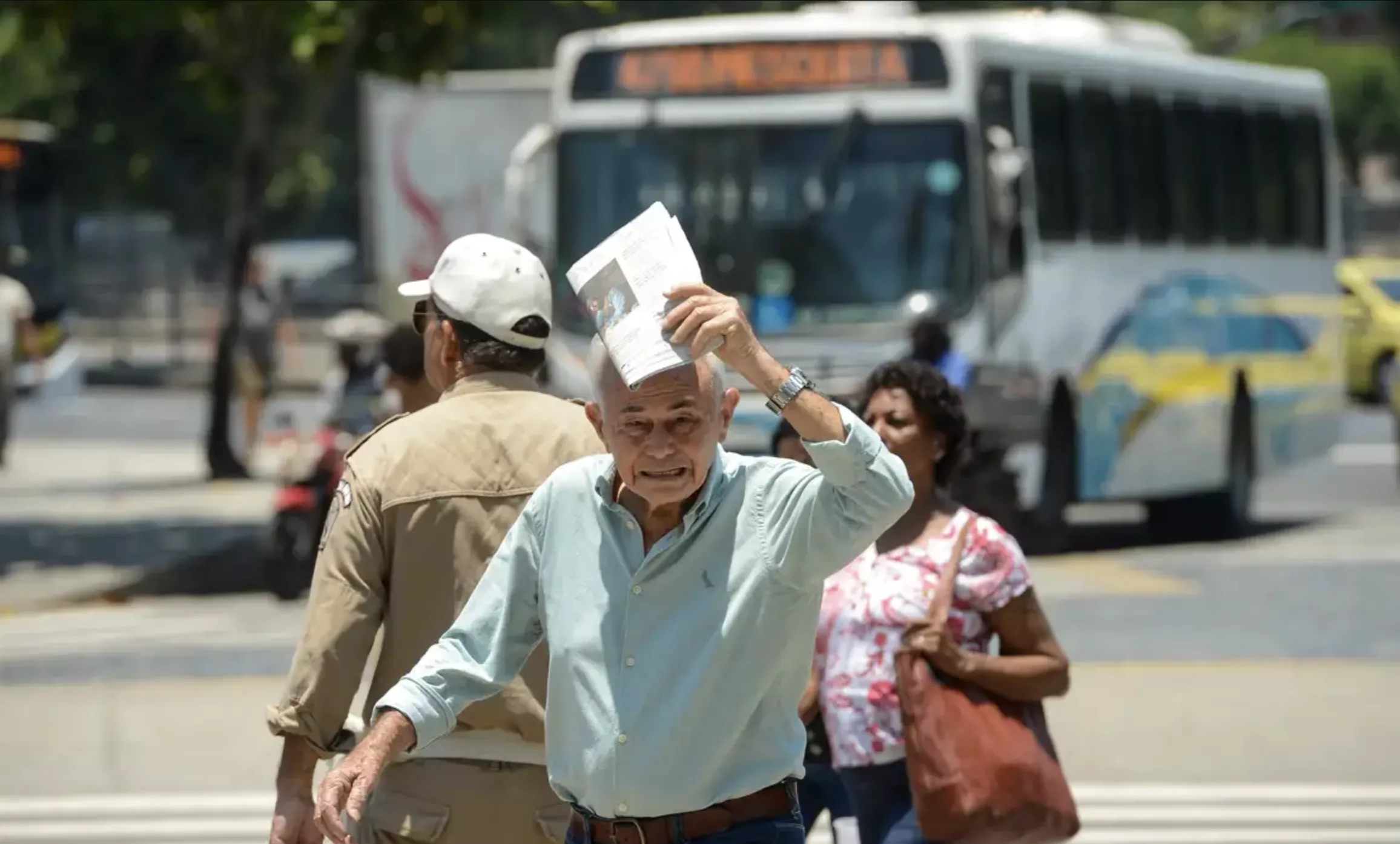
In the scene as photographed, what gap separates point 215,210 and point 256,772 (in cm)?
4037

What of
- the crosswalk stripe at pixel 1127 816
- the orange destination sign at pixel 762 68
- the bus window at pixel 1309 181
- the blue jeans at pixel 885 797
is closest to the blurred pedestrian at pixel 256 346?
the orange destination sign at pixel 762 68

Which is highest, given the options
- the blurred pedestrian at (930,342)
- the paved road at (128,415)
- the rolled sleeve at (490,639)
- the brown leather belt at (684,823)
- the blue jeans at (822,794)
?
the rolled sleeve at (490,639)

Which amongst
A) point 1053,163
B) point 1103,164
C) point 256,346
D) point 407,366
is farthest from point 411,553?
point 256,346

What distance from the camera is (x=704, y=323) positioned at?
3756 mm

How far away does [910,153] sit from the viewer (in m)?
16.3

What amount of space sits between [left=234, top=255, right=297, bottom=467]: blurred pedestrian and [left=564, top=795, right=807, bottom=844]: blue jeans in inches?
718

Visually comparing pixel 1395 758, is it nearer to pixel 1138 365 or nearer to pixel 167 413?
pixel 1138 365

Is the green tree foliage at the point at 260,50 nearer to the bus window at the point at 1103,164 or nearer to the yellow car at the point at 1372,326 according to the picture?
the bus window at the point at 1103,164

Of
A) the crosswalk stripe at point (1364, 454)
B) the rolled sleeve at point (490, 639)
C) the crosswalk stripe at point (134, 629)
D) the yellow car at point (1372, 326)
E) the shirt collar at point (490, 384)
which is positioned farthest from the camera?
the yellow car at point (1372, 326)

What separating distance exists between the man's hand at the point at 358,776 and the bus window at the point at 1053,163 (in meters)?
13.6

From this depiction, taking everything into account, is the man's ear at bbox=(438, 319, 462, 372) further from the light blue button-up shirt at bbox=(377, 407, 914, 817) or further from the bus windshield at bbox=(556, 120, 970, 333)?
the bus windshield at bbox=(556, 120, 970, 333)

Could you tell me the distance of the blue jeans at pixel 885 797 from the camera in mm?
5777

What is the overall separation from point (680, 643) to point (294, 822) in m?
0.91

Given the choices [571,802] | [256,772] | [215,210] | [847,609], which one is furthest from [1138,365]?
[215,210]
